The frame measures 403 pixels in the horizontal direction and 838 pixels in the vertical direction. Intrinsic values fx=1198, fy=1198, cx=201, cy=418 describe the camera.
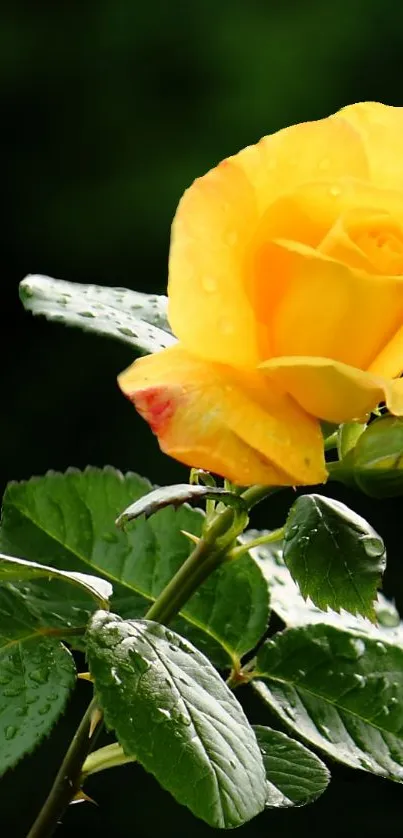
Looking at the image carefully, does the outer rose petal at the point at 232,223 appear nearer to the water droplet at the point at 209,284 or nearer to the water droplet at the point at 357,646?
the water droplet at the point at 209,284

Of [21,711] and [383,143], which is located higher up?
[383,143]

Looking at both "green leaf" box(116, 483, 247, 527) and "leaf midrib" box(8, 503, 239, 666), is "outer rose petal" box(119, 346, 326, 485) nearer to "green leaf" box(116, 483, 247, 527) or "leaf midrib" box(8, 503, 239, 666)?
"green leaf" box(116, 483, 247, 527)

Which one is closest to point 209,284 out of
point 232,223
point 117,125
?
point 232,223

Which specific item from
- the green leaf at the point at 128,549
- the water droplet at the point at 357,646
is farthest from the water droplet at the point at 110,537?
the water droplet at the point at 357,646

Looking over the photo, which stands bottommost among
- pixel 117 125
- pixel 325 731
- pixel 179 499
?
pixel 117 125

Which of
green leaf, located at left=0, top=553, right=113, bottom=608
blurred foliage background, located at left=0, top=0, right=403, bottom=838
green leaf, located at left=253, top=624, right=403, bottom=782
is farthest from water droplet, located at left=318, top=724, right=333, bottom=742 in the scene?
blurred foliage background, located at left=0, top=0, right=403, bottom=838

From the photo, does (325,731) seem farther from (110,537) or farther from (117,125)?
(117,125)
